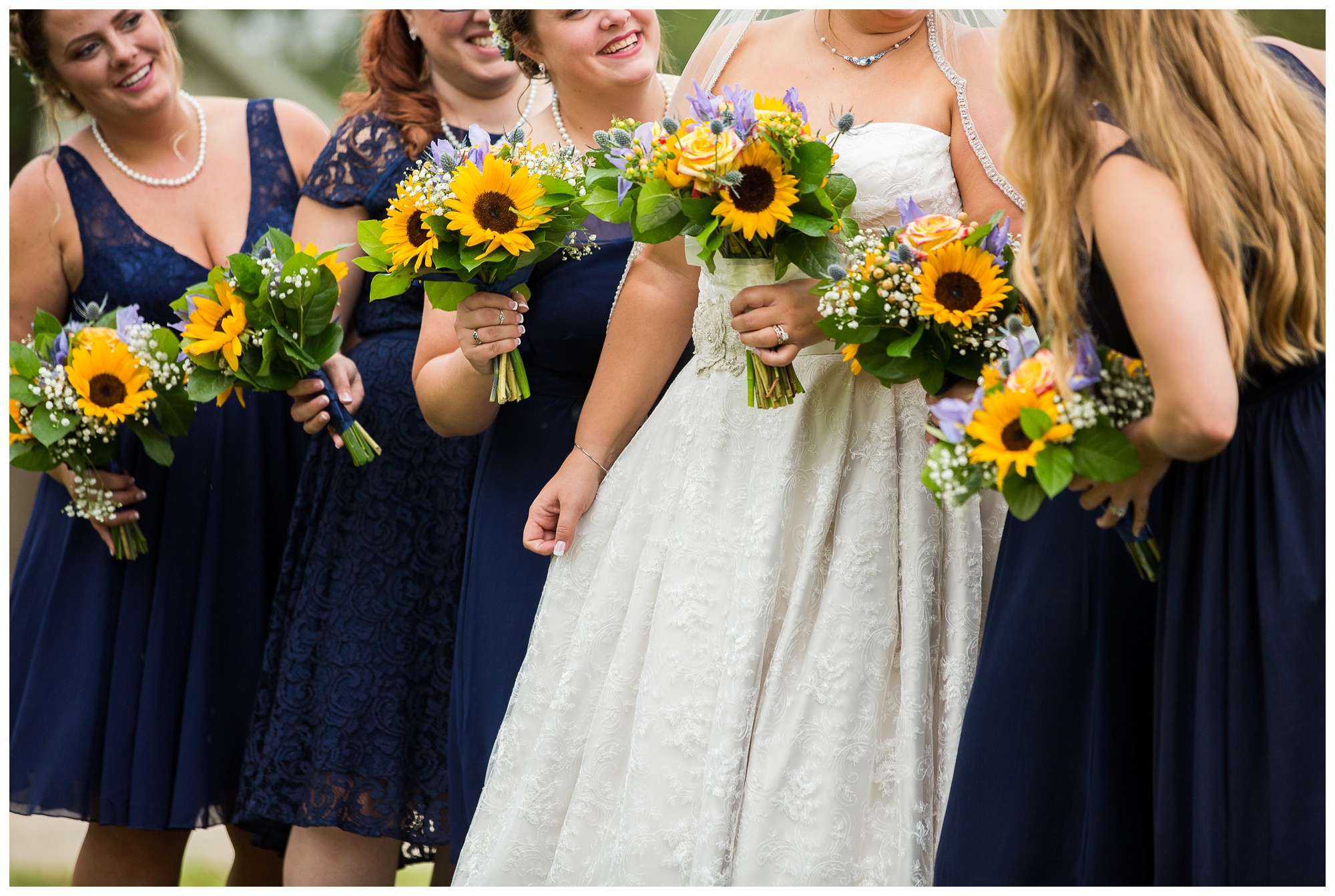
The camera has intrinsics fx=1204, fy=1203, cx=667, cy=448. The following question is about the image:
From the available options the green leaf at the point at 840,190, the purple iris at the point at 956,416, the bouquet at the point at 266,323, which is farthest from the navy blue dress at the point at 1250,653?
the bouquet at the point at 266,323

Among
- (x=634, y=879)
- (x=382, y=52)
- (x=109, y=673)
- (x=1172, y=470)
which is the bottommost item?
(x=634, y=879)

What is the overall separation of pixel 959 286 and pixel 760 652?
75 cm

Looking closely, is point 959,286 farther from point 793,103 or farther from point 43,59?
point 43,59

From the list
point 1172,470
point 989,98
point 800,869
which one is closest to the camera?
point 1172,470

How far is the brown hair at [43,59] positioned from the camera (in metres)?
3.20

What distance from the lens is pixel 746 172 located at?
213 centimetres

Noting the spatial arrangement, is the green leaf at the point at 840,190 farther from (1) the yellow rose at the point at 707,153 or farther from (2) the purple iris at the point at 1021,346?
(2) the purple iris at the point at 1021,346

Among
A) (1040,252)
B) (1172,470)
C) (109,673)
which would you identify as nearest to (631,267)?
(1040,252)

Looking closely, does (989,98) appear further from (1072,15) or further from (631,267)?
(631,267)

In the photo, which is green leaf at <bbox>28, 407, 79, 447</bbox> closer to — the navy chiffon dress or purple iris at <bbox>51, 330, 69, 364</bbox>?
purple iris at <bbox>51, 330, 69, 364</bbox>

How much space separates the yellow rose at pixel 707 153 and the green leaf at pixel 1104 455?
745mm

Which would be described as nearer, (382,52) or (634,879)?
(634,879)

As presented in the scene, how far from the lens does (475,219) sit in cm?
239

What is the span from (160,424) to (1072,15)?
2.42 m
